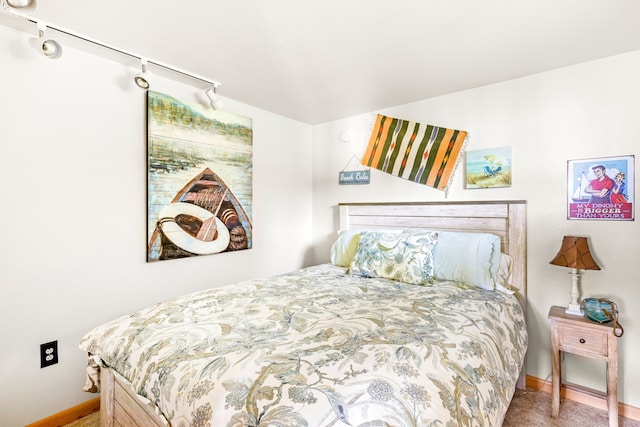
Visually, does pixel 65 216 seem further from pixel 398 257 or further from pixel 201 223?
pixel 398 257

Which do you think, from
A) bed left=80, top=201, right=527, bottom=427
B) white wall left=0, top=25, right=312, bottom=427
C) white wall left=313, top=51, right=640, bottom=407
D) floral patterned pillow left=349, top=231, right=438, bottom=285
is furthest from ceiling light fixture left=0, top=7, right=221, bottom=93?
white wall left=313, top=51, right=640, bottom=407

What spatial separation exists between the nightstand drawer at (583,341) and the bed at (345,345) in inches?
8.8

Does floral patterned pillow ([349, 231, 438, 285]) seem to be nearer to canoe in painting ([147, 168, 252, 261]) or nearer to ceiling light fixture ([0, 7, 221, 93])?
canoe in painting ([147, 168, 252, 261])

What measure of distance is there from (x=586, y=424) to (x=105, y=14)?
3555mm

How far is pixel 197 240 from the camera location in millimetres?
2500

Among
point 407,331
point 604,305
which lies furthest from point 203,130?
Result: point 604,305

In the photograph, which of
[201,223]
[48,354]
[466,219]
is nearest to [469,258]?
[466,219]

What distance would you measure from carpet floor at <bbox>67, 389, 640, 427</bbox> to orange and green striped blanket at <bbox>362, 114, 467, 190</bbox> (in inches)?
64.8

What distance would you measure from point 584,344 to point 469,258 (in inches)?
30.4

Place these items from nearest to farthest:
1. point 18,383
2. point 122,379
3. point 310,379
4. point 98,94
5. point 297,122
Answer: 1. point 310,379
2. point 122,379
3. point 18,383
4. point 98,94
5. point 297,122

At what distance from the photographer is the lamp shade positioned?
187 cm

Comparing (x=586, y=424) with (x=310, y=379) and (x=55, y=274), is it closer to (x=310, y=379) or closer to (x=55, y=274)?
(x=310, y=379)

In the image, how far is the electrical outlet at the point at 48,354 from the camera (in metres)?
1.83

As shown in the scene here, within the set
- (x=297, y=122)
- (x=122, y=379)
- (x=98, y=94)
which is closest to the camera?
(x=122, y=379)
